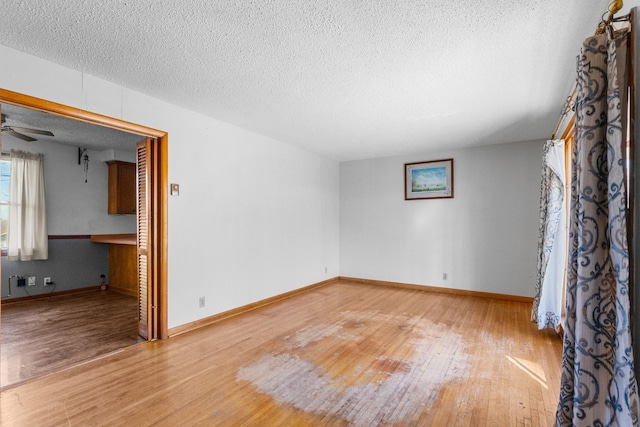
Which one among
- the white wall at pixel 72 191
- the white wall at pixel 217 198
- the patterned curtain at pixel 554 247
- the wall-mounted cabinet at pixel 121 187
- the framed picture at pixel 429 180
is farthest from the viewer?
the wall-mounted cabinet at pixel 121 187

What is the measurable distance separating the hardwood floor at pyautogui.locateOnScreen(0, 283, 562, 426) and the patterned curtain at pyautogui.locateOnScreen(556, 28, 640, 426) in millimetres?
1068

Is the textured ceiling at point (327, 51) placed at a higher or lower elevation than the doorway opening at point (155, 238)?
higher

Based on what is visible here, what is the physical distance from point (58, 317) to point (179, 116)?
2983 millimetres

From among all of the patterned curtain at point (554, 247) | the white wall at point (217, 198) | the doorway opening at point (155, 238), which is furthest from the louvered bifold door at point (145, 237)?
the patterned curtain at point (554, 247)

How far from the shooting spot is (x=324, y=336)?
3172 mm

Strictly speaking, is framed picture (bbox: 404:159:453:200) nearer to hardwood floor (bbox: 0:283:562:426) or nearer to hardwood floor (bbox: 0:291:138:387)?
hardwood floor (bbox: 0:283:562:426)

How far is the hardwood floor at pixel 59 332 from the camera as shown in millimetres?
2562

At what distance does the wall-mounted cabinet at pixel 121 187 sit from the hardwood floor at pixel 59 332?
1.60m

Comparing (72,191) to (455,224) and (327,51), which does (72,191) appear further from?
(455,224)

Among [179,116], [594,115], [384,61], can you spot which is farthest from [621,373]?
[179,116]

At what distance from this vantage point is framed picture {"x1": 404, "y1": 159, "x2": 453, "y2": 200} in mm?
5184

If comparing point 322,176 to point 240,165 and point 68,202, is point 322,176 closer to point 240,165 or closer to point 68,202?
point 240,165

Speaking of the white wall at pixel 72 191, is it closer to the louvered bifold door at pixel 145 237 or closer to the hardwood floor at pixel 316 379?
the louvered bifold door at pixel 145 237

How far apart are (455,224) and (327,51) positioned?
3.89 metres
